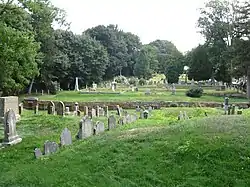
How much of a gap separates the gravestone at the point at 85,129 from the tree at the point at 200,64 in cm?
6022

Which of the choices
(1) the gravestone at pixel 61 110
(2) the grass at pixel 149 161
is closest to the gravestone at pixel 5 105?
(1) the gravestone at pixel 61 110

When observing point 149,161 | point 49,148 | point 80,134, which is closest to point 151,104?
point 80,134

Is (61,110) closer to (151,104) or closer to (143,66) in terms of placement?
(151,104)

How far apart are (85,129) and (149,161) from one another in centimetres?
516

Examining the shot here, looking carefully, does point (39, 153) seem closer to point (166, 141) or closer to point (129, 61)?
point (166, 141)

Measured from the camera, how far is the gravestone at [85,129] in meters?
14.5

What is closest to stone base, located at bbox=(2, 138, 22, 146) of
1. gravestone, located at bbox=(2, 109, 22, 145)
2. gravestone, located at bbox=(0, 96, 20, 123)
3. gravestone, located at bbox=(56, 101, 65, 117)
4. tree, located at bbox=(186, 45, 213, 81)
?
gravestone, located at bbox=(2, 109, 22, 145)

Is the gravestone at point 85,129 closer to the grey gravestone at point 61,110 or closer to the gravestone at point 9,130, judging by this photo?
the gravestone at point 9,130

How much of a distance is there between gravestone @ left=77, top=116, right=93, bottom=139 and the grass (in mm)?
1635

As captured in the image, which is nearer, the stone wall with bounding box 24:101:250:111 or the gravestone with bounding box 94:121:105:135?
the gravestone with bounding box 94:121:105:135

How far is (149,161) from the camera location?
10.1 metres

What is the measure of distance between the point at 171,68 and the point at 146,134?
78.0 meters

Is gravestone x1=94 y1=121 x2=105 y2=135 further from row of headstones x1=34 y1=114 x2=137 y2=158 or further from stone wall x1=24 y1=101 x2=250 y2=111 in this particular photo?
stone wall x1=24 y1=101 x2=250 y2=111

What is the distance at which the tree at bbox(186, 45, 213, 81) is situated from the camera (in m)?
74.0
